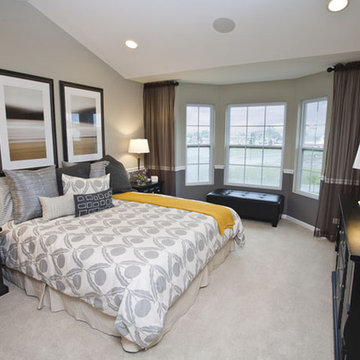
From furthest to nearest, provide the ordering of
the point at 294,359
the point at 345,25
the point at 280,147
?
the point at 280,147 < the point at 345,25 < the point at 294,359

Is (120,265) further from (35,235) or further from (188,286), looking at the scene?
(35,235)

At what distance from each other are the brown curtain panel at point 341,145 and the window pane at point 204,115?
2189 millimetres

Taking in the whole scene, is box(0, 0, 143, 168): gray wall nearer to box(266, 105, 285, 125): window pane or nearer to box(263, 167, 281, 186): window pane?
box(266, 105, 285, 125): window pane

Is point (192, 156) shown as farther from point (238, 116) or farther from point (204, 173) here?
point (238, 116)

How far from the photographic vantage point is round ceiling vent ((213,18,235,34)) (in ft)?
9.78

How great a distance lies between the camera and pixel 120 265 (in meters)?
1.98

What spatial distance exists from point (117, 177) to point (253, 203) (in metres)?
2.21

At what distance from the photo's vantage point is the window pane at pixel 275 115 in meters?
4.84

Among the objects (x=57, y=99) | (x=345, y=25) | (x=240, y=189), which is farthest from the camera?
(x=240, y=189)

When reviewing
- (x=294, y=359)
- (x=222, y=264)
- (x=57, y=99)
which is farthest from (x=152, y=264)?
(x=57, y=99)

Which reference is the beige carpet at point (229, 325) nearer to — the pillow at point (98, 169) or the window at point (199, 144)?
the pillow at point (98, 169)

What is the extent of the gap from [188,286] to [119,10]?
2.97 meters

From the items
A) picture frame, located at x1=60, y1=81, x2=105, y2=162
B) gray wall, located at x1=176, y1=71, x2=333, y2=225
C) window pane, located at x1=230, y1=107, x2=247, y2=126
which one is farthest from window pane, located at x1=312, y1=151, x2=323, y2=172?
picture frame, located at x1=60, y1=81, x2=105, y2=162

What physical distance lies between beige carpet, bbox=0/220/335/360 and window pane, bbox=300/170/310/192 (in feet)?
5.31
